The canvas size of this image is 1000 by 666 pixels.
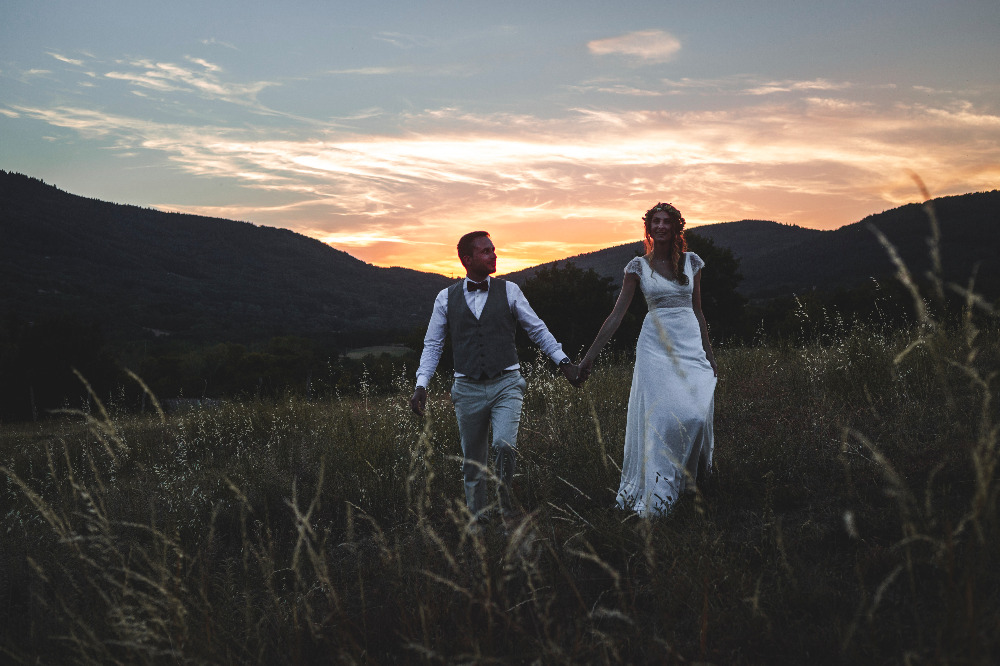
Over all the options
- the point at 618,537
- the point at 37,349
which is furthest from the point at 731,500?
the point at 37,349

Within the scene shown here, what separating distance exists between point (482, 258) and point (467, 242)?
0.59 feet

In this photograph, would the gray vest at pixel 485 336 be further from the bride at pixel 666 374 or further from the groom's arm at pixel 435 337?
the bride at pixel 666 374

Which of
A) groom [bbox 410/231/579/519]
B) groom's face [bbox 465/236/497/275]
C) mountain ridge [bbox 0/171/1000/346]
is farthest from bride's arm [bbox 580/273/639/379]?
mountain ridge [bbox 0/171/1000/346]

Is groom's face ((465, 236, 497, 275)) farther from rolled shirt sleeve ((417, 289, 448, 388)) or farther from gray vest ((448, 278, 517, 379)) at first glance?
rolled shirt sleeve ((417, 289, 448, 388))

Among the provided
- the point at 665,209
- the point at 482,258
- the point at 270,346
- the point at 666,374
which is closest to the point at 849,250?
the point at 270,346

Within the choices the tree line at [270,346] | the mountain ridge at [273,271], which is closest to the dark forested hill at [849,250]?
the mountain ridge at [273,271]

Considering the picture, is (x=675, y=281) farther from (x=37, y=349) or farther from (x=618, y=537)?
(x=37, y=349)

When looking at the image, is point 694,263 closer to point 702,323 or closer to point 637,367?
point 702,323

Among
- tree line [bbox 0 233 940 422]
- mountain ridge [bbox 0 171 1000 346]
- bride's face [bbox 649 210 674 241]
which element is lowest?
tree line [bbox 0 233 940 422]

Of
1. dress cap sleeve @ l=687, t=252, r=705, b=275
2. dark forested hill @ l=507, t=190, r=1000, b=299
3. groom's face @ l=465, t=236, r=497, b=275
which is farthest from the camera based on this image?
dark forested hill @ l=507, t=190, r=1000, b=299

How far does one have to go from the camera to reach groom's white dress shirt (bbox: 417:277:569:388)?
164 inches

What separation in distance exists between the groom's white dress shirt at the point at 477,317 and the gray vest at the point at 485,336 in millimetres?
50

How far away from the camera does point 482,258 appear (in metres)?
4.21

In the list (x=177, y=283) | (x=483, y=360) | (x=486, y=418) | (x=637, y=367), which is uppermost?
(x=177, y=283)
